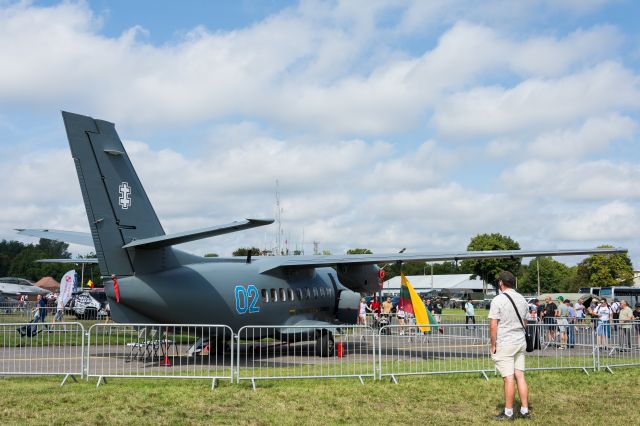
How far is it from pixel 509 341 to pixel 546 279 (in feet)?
442

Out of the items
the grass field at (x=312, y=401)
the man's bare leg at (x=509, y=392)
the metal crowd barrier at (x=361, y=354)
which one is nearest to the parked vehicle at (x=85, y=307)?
the metal crowd barrier at (x=361, y=354)

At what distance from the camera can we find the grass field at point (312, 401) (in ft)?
29.5

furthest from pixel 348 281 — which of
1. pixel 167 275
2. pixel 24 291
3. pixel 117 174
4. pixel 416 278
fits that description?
pixel 416 278

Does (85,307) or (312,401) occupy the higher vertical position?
(85,307)

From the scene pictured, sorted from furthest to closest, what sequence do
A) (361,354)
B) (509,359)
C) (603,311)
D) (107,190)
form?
(603,311)
(107,190)
(361,354)
(509,359)

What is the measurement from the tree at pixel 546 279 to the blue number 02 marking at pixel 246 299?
117103 mm

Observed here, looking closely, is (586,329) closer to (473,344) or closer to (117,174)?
(473,344)

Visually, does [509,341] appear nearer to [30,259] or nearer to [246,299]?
[246,299]

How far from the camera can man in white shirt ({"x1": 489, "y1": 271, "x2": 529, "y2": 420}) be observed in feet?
29.7

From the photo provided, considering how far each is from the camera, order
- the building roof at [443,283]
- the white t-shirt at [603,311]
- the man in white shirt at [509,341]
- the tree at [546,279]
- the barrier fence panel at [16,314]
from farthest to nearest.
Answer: the tree at [546,279]
the building roof at [443,283]
the barrier fence panel at [16,314]
the white t-shirt at [603,311]
the man in white shirt at [509,341]

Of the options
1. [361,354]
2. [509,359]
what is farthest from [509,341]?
[361,354]

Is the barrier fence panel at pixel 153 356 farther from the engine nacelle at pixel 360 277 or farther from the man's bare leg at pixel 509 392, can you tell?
the engine nacelle at pixel 360 277

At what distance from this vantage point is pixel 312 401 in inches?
403

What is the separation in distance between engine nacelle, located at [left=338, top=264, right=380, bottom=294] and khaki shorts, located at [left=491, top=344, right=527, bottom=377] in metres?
12.7
